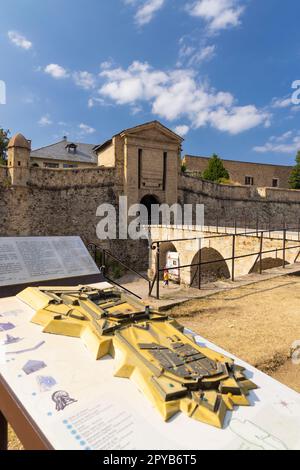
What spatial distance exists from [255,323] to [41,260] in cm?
350

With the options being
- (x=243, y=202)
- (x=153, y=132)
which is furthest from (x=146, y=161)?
(x=243, y=202)

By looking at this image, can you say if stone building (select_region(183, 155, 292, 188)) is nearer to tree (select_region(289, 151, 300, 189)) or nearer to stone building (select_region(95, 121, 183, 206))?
tree (select_region(289, 151, 300, 189))

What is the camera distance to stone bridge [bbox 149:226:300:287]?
33.3ft

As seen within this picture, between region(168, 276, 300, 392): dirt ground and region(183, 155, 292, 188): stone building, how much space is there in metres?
27.5

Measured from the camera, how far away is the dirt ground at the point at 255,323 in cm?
377

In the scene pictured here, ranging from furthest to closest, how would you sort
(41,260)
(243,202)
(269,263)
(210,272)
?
(243,202), (210,272), (269,263), (41,260)

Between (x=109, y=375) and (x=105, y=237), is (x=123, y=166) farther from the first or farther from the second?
(x=109, y=375)

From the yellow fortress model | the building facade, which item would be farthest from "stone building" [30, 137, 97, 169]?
the yellow fortress model

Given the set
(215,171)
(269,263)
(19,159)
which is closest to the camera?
(269,263)

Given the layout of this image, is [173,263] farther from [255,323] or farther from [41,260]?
[41,260]

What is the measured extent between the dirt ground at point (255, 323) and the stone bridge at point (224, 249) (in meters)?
2.51

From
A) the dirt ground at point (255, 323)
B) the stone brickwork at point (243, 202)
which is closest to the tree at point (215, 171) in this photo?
the stone brickwork at point (243, 202)

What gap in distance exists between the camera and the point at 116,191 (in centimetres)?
2028
